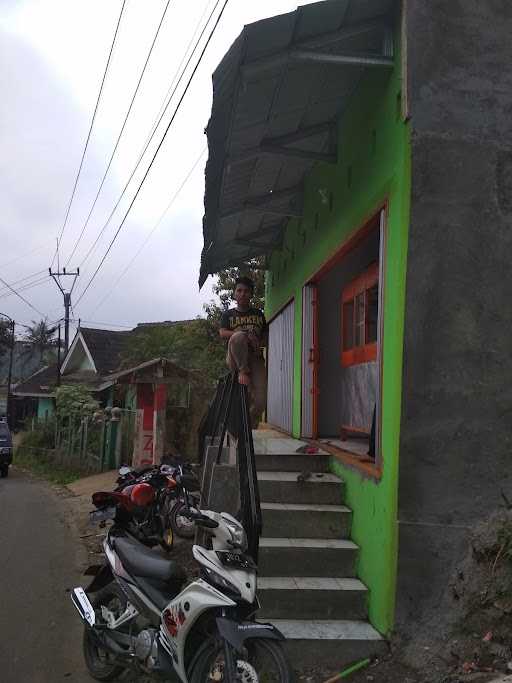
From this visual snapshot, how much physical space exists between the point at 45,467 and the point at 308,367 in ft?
49.5

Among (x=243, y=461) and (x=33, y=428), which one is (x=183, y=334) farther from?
(x=243, y=461)

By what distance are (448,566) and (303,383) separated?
352 cm

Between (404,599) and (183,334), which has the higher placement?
(183,334)

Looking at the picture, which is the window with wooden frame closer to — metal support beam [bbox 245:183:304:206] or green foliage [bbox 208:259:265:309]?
metal support beam [bbox 245:183:304:206]

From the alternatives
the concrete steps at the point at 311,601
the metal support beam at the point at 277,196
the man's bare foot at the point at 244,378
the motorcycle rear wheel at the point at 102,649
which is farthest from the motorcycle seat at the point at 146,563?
the metal support beam at the point at 277,196

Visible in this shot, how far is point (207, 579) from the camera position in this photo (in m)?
3.24

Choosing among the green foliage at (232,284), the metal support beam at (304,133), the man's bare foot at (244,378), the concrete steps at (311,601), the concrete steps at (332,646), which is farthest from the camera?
the green foliage at (232,284)

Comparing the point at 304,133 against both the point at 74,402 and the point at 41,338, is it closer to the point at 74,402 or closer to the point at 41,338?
the point at 74,402

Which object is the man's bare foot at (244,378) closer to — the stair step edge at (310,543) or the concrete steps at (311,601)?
the stair step edge at (310,543)

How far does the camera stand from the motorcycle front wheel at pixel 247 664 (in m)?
2.95

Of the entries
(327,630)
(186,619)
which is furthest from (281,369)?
(186,619)

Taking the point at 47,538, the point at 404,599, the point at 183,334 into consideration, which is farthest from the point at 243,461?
the point at 183,334

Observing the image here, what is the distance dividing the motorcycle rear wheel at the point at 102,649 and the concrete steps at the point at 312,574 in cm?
99

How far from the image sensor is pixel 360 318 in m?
7.03
